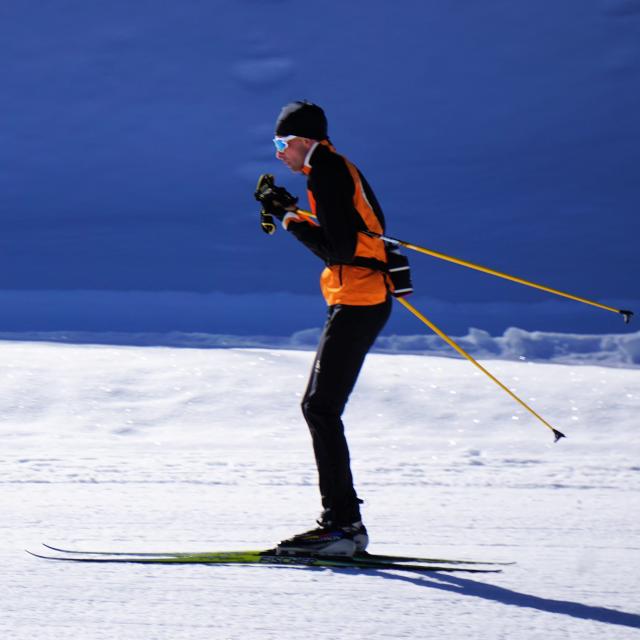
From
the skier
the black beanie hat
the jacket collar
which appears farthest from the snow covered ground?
the black beanie hat

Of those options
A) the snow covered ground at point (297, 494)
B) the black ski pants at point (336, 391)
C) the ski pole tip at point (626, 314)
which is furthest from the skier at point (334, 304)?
the ski pole tip at point (626, 314)

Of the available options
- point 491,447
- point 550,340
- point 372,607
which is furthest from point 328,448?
point 550,340

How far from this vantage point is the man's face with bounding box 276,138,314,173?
345 centimetres

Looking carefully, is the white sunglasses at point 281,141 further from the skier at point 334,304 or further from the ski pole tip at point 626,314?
the ski pole tip at point 626,314

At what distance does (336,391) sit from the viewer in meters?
3.45

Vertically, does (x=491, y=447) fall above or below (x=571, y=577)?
above

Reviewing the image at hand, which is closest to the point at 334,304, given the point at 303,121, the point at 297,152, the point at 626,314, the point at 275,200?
the point at 275,200

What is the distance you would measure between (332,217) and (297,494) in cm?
170

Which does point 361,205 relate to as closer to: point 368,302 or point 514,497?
point 368,302

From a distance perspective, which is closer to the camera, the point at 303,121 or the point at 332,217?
the point at 332,217

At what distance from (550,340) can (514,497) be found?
8373 millimetres

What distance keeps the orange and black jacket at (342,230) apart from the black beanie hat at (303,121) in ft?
0.17

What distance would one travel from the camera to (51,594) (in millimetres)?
2834

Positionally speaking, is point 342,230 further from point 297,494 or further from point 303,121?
point 297,494
